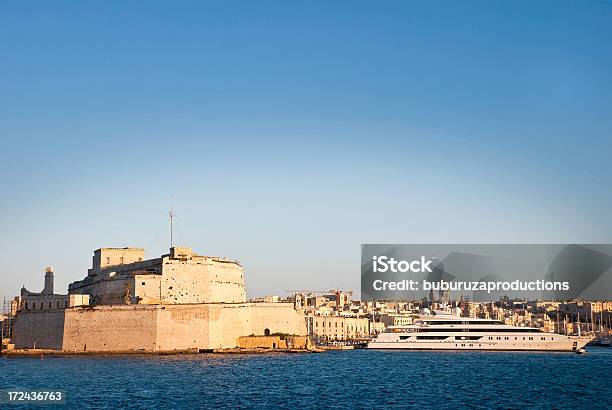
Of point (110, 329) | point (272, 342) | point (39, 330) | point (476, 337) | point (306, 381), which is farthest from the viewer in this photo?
point (476, 337)

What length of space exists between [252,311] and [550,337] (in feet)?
94.9

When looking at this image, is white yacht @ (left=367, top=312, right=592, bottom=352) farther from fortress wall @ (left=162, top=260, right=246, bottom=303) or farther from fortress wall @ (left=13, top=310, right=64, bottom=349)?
fortress wall @ (left=13, top=310, right=64, bottom=349)

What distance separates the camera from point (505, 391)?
37.2 m

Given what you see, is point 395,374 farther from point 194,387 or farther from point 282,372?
point 194,387

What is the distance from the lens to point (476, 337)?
233 ft

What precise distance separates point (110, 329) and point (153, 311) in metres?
4.08

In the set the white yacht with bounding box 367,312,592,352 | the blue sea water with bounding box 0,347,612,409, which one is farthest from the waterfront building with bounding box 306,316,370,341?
the blue sea water with bounding box 0,347,612,409

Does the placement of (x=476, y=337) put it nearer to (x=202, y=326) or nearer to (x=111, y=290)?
(x=202, y=326)

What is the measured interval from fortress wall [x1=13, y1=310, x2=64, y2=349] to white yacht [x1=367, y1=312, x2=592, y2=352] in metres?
32.4

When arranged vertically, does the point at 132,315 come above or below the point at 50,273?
below

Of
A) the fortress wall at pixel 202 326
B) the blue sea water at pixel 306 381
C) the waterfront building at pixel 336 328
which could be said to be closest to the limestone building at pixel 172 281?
the fortress wall at pixel 202 326

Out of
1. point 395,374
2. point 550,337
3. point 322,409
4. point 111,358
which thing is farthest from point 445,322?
point 322,409

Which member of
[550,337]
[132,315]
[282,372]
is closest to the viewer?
[282,372]

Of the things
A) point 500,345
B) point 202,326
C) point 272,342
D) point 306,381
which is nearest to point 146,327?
point 202,326
